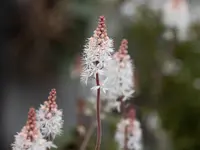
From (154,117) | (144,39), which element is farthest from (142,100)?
(144,39)

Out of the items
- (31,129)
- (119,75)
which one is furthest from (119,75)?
(31,129)

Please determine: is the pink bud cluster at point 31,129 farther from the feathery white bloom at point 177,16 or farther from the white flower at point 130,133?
the feathery white bloom at point 177,16

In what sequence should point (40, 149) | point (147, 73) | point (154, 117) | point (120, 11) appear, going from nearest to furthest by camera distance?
point (40, 149) < point (154, 117) < point (147, 73) < point (120, 11)

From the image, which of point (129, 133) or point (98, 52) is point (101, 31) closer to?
point (98, 52)

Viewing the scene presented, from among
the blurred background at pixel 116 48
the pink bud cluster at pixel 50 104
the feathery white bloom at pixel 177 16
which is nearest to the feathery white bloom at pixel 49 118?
the pink bud cluster at pixel 50 104

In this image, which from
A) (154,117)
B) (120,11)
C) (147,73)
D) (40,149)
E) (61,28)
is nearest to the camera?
(40,149)

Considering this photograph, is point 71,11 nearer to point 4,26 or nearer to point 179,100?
point 4,26

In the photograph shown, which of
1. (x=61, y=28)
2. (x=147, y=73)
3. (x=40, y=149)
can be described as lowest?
(x=40, y=149)

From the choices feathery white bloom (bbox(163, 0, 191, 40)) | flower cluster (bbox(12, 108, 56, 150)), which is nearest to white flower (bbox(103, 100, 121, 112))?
flower cluster (bbox(12, 108, 56, 150))
